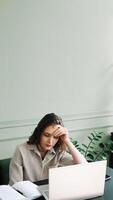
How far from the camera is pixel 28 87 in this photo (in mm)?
3129

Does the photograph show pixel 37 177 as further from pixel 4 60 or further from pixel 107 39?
pixel 107 39

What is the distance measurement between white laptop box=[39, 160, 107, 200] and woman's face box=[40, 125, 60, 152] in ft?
1.48

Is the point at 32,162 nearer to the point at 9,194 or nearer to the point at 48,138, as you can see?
the point at 48,138

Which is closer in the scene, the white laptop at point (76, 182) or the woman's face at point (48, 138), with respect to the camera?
the white laptop at point (76, 182)

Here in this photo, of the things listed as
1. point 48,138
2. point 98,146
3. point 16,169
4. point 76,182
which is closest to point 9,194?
point 76,182

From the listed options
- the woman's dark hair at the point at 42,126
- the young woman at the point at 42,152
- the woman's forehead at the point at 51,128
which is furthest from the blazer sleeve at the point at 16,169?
the woman's forehead at the point at 51,128

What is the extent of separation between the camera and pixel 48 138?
2164 mm

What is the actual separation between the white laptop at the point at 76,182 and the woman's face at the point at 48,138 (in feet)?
1.48

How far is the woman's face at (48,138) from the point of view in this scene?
2.15 m

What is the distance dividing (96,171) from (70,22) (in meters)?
2.01

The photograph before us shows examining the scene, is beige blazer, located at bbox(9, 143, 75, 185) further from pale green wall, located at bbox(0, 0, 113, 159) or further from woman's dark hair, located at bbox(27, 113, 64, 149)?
pale green wall, located at bbox(0, 0, 113, 159)

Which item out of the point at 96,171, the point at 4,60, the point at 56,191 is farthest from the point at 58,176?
the point at 4,60

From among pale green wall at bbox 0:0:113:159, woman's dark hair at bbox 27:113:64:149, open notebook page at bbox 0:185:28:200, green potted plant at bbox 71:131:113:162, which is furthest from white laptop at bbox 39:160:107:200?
green potted plant at bbox 71:131:113:162

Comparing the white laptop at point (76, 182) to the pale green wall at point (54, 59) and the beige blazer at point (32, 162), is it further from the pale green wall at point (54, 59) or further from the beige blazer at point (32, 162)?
the pale green wall at point (54, 59)
